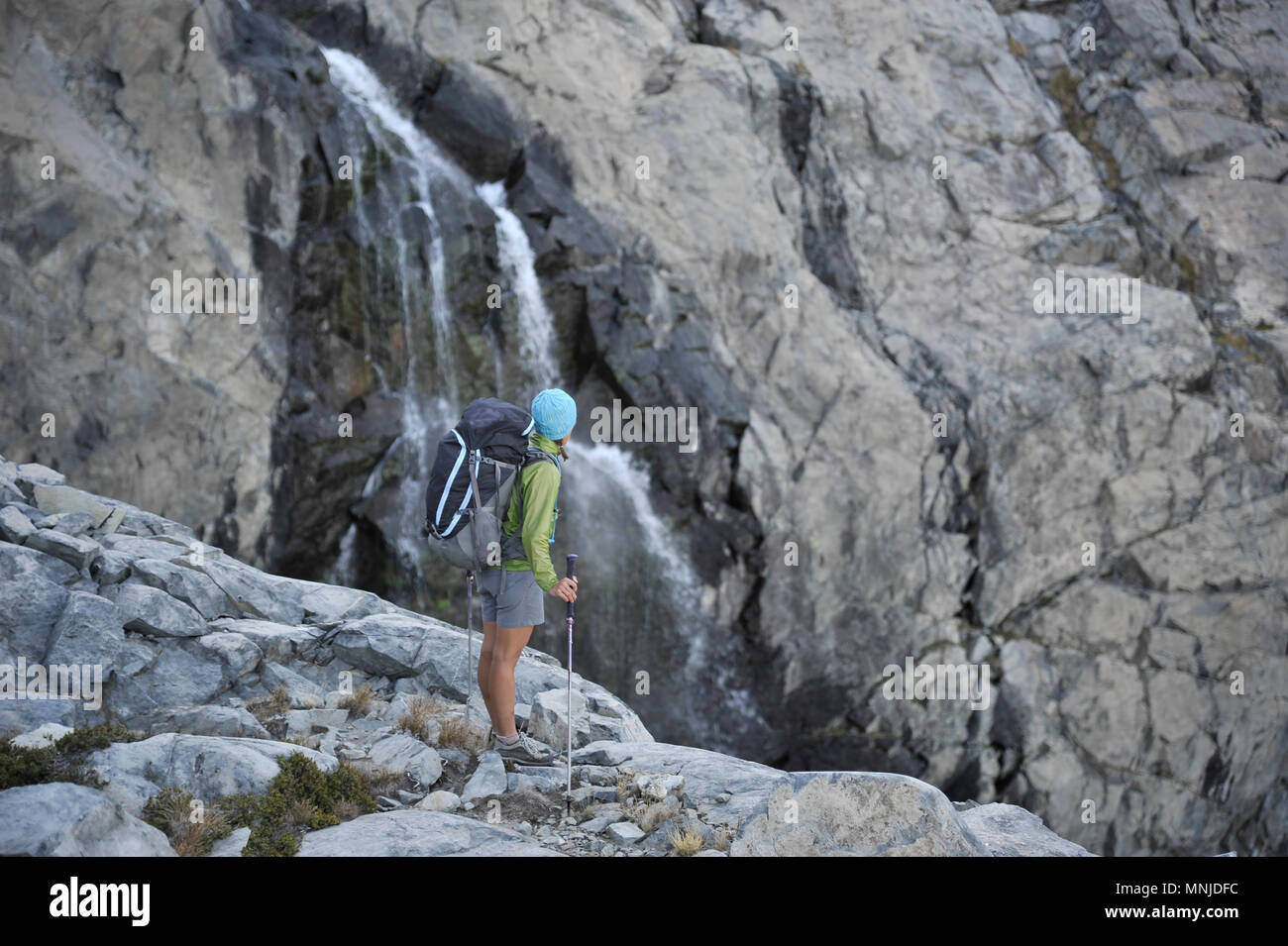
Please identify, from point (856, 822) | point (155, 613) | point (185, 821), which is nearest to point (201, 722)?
point (185, 821)

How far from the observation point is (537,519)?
7.01 metres

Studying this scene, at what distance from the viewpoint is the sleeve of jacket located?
272 inches

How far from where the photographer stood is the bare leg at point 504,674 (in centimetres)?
731

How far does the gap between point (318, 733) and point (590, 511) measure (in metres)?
13.3

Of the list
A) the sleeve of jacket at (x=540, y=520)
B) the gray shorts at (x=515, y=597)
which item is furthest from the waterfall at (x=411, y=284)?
the sleeve of jacket at (x=540, y=520)

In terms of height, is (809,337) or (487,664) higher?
(809,337)

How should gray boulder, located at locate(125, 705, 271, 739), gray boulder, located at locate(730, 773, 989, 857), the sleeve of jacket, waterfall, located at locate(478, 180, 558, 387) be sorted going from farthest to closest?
waterfall, located at locate(478, 180, 558, 387) → gray boulder, located at locate(125, 705, 271, 739) → the sleeve of jacket → gray boulder, located at locate(730, 773, 989, 857)

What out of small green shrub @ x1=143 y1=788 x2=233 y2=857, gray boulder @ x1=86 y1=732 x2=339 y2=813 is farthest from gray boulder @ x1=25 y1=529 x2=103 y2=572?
small green shrub @ x1=143 y1=788 x2=233 y2=857

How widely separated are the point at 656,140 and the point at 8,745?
839 inches

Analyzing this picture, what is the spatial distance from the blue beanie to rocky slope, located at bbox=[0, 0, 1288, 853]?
43.6 feet

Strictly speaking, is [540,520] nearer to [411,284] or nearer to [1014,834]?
[1014,834]

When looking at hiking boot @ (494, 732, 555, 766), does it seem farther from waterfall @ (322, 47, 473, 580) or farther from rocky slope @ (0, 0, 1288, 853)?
rocky slope @ (0, 0, 1288, 853)

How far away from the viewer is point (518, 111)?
23.5 metres
